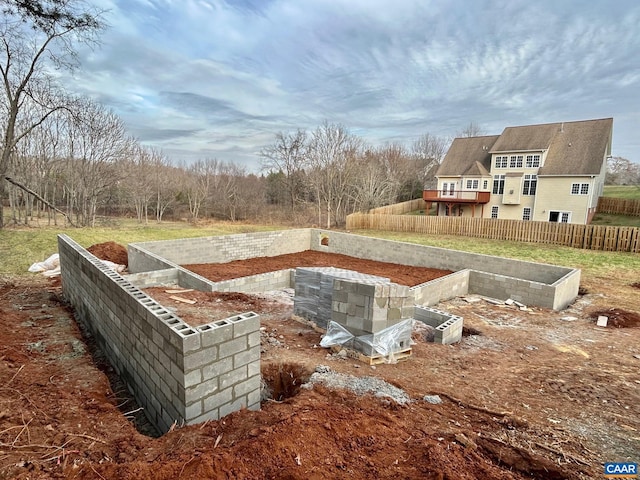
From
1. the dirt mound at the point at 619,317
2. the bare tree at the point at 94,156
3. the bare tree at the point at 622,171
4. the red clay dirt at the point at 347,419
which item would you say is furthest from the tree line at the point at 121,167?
the bare tree at the point at 622,171

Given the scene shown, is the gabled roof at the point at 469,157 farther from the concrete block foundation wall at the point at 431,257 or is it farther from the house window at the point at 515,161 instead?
the concrete block foundation wall at the point at 431,257

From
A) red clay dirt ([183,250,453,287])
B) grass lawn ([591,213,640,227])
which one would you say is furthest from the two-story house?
red clay dirt ([183,250,453,287])

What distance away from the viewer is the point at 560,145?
22641mm

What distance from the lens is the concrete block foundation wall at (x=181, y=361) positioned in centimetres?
309

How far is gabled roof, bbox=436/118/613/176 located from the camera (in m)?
21.0

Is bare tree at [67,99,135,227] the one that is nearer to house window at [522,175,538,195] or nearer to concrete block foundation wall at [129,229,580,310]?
concrete block foundation wall at [129,229,580,310]

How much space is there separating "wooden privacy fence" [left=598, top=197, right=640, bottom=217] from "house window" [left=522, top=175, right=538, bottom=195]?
629 cm

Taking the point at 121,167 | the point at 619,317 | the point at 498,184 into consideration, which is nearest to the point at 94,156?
the point at 121,167

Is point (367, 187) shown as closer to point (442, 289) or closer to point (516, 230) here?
point (516, 230)

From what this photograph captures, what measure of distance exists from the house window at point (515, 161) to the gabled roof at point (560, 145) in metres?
Answer: 0.52

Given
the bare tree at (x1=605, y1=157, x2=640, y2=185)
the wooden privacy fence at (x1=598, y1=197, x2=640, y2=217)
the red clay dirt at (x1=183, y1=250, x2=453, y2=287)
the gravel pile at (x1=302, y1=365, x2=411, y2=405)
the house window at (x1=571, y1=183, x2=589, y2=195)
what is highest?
the bare tree at (x1=605, y1=157, x2=640, y2=185)

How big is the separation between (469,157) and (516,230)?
1054 cm

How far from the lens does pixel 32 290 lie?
8.23 m

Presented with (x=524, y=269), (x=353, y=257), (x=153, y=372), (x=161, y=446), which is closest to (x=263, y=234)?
(x=353, y=257)
